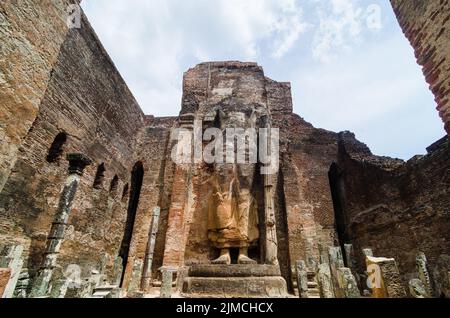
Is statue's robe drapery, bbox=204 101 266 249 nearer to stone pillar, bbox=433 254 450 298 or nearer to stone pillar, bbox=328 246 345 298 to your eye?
stone pillar, bbox=328 246 345 298

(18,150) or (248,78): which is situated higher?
(248,78)

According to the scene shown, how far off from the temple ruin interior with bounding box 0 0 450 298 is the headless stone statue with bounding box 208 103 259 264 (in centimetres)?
4

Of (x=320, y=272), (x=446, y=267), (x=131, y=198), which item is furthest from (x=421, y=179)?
(x=131, y=198)

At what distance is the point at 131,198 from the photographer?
34.9ft

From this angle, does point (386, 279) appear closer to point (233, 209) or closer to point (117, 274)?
point (233, 209)

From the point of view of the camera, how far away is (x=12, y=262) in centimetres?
496

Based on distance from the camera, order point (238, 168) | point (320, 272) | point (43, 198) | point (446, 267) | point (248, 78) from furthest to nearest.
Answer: point (248, 78) < point (238, 168) < point (43, 198) < point (320, 272) < point (446, 267)

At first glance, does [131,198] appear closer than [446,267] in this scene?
No

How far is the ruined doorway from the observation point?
31.6 feet

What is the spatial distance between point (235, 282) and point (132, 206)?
6319 millimetres

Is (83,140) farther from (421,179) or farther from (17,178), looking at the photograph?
(421,179)

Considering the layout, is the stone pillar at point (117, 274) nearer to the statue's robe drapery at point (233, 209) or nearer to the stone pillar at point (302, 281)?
the statue's robe drapery at point (233, 209)
